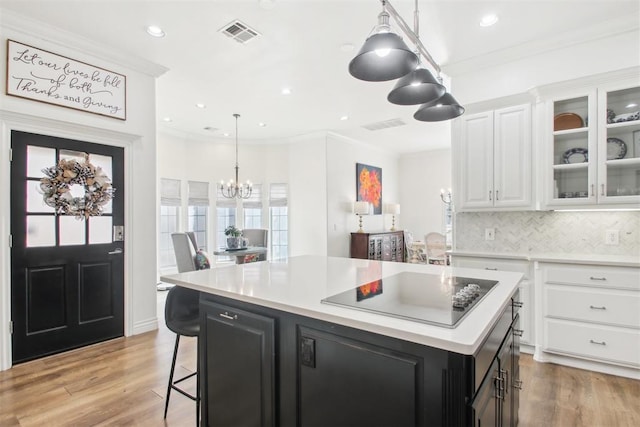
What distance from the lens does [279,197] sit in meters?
7.47

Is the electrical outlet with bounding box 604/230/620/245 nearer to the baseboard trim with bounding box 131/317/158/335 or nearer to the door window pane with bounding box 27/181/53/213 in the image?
the baseboard trim with bounding box 131/317/158/335

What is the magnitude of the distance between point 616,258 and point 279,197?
5905 mm

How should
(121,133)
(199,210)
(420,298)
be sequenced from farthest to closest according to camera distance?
(199,210)
(121,133)
(420,298)

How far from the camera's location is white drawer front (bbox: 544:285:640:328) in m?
2.51

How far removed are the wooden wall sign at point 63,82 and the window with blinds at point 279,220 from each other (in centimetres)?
419

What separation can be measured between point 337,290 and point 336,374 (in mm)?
413

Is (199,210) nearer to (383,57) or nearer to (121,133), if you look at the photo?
(121,133)

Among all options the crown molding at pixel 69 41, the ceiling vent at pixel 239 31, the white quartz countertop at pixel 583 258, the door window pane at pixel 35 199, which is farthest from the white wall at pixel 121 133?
the white quartz countertop at pixel 583 258

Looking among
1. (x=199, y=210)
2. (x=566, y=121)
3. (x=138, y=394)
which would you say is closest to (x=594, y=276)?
(x=566, y=121)

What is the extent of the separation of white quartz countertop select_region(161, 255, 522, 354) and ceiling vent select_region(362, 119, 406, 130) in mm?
4025

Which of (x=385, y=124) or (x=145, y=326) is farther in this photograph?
(x=385, y=124)

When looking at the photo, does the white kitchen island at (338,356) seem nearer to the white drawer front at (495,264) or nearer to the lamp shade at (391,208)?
the white drawer front at (495,264)

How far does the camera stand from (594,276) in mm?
2641

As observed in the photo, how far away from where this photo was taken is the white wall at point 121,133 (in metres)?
2.75
